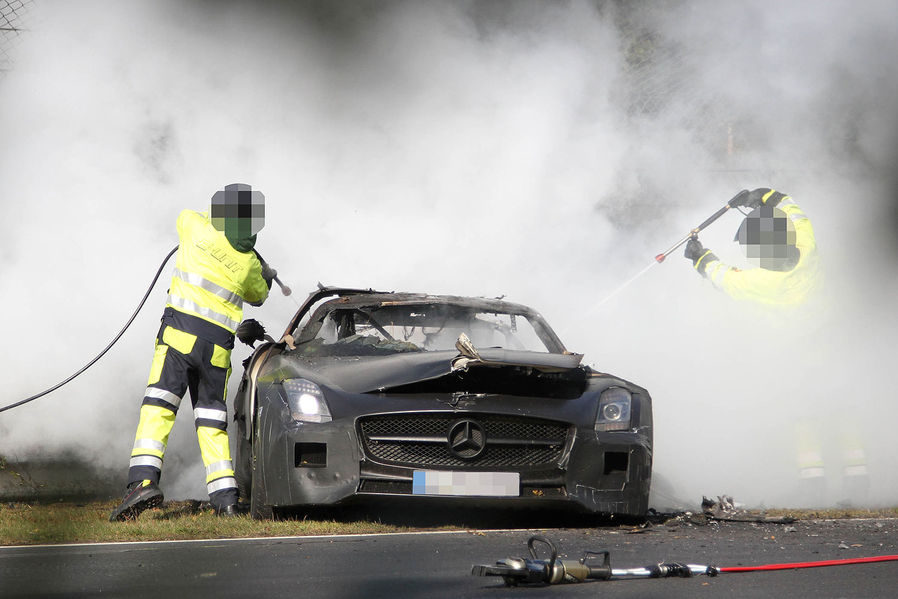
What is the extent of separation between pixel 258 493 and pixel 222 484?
0.78 m

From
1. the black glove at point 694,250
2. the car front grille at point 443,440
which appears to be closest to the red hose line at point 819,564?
the car front grille at point 443,440

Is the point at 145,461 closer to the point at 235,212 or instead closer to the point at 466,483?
the point at 235,212

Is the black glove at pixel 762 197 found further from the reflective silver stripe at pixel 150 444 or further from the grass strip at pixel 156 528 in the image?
the reflective silver stripe at pixel 150 444

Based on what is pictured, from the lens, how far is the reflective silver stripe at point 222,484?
6.44 metres

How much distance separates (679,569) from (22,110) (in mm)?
7084

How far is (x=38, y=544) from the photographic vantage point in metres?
5.31

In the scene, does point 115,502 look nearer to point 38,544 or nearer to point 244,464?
point 244,464

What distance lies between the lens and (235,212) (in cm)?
680

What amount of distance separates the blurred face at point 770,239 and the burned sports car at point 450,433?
2.97 m

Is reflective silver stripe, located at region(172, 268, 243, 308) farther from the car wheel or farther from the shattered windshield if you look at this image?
the car wheel

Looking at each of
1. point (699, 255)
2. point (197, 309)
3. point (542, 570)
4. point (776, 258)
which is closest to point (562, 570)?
point (542, 570)

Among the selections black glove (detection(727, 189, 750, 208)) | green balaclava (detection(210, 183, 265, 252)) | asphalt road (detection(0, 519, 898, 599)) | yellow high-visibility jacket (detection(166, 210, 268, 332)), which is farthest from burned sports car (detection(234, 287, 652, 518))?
black glove (detection(727, 189, 750, 208))

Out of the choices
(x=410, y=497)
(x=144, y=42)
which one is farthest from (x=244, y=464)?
(x=144, y=42)

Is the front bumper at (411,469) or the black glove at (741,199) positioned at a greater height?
the black glove at (741,199)
